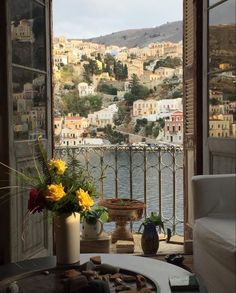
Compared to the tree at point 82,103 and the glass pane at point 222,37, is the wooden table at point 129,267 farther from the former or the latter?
the tree at point 82,103

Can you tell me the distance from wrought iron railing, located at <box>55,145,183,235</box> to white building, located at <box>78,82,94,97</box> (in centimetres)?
100

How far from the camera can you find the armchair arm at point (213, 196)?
282 centimetres

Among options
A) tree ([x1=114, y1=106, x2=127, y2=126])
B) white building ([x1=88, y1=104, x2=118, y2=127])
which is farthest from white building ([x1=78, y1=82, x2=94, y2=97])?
tree ([x1=114, y1=106, x2=127, y2=126])

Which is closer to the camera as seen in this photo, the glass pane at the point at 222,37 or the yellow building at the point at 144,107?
the glass pane at the point at 222,37

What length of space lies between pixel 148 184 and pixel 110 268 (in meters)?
3.33

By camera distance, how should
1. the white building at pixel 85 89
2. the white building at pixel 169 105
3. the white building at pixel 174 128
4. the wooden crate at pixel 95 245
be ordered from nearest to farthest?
1. the wooden crate at pixel 95 245
2. the white building at pixel 174 128
3. the white building at pixel 169 105
4. the white building at pixel 85 89

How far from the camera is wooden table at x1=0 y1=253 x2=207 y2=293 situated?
1689 millimetres

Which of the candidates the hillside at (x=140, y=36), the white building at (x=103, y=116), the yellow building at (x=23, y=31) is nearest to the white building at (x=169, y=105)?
the white building at (x=103, y=116)

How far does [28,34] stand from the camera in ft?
11.5

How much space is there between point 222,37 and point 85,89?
8.94ft

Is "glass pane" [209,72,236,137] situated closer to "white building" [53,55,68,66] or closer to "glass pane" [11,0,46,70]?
"glass pane" [11,0,46,70]

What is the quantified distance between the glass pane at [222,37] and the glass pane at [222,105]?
0.31ft

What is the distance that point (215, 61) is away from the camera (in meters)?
3.61

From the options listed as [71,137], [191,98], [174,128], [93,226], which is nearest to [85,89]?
[71,137]
